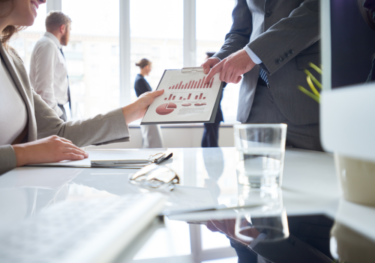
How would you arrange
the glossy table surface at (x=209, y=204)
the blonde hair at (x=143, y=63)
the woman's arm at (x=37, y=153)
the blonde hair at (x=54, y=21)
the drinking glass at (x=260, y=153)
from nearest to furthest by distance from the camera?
the glossy table surface at (x=209, y=204)
the drinking glass at (x=260, y=153)
the woman's arm at (x=37, y=153)
the blonde hair at (x=54, y=21)
the blonde hair at (x=143, y=63)

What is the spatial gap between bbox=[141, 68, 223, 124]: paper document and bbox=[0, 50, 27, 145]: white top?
1.34 ft

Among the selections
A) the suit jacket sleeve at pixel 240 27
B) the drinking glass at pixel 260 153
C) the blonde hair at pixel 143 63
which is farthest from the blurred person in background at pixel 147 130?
the drinking glass at pixel 260 153

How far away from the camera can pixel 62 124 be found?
40.3 inches

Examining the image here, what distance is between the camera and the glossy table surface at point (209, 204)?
9.8 inches

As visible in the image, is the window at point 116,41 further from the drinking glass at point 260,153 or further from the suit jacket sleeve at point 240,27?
the drinking glass at point 260,153

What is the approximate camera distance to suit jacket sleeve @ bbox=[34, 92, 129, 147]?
97cm

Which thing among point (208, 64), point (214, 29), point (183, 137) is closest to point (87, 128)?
point (208, 64)

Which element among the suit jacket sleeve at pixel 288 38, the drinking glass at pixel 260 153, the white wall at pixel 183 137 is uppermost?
the suit jacket sleeve at pixel 288 38

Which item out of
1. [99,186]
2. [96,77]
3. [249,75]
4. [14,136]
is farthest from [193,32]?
[99,186]

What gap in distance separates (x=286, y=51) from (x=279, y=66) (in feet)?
0.17

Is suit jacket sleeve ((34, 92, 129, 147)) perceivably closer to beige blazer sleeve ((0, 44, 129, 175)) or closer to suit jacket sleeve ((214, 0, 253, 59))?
beige blazer sleeve ((0, 44, 129, 175))

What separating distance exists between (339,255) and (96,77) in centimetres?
441

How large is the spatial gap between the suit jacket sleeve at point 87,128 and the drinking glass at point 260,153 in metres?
0.62

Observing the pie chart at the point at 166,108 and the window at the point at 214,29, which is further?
the window at the point at 214,29
